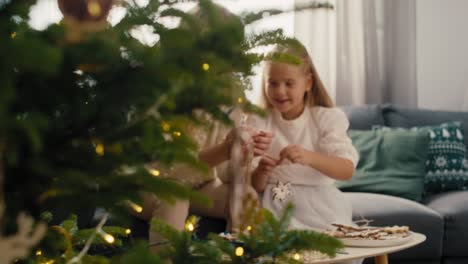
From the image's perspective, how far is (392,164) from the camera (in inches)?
132

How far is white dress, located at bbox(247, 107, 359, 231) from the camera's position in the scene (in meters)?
2.50

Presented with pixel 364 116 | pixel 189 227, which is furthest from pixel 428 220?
pixel 189 227

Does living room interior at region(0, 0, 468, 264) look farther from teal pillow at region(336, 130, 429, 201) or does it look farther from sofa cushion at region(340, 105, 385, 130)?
sofa cushion at region(340, 105, 385, 130)

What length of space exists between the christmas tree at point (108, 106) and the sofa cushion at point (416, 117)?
3105 millimetres

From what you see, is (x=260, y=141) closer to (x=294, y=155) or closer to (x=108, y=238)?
(x=294, y=155)

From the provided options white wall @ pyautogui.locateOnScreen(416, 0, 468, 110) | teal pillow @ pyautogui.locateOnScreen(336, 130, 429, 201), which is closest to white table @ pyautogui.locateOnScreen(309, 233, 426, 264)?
teal pillow @ pyautogui.locateOnScreen(336, 130, 429, 201)

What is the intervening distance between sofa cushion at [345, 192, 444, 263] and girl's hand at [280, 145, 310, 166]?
549 mm

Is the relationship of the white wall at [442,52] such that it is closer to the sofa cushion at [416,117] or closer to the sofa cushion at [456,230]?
the sofa cushion at [416,117]

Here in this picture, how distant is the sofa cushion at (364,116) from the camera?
363cm

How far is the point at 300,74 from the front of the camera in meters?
2.52

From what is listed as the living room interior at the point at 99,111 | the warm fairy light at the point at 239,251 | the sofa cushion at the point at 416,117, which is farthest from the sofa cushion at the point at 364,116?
the warm fairy light at the point at 239,251

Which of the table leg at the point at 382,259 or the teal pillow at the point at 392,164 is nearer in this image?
the table leg at the point at 382,259

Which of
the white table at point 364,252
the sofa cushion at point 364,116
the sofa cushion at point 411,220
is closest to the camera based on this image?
the white table at point 364,252

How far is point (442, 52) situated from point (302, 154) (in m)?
2.26
